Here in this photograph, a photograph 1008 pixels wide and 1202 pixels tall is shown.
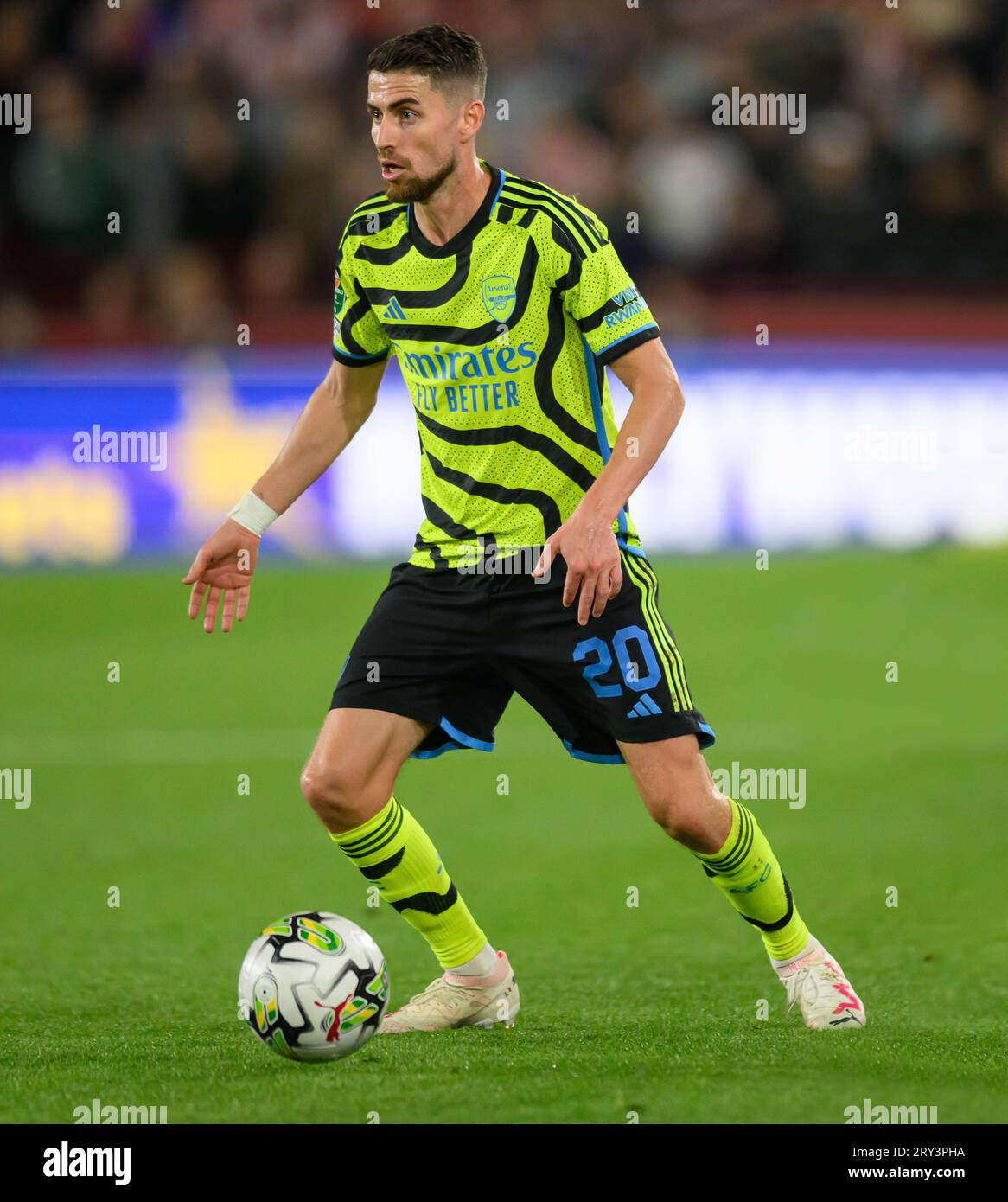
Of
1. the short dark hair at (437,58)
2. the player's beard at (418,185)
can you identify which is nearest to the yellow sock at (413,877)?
the player's beard at (418,185)

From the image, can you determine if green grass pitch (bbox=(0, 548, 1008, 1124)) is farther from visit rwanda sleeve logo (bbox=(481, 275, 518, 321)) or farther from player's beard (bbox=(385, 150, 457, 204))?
player's beard (bbox=(385, 150, 457, 204))

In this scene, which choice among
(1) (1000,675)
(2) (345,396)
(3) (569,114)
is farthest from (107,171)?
(2) (345,396)

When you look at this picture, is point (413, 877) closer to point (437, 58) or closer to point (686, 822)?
point (686, 822)

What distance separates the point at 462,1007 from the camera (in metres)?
4.91

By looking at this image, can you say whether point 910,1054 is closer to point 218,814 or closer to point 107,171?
point 218,814

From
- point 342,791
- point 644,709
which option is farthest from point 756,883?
point 342,791

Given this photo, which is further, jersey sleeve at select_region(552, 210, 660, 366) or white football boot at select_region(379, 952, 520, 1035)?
white football boot at select_region(379, 952, 520, 1035)

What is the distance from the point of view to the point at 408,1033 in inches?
191

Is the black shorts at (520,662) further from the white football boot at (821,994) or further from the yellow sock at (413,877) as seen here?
the white football boot at (821,994)

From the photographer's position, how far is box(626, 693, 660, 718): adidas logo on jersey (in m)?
4.50

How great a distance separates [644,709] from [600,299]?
0.96 metres

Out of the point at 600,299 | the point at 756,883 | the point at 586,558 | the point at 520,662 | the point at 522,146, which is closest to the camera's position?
the point at 586,558

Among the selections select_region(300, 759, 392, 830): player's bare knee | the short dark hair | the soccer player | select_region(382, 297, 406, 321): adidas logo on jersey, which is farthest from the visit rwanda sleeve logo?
select_region(300, 759, 392, 830): player's bare knee

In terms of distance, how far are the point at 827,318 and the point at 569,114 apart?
3.10m
